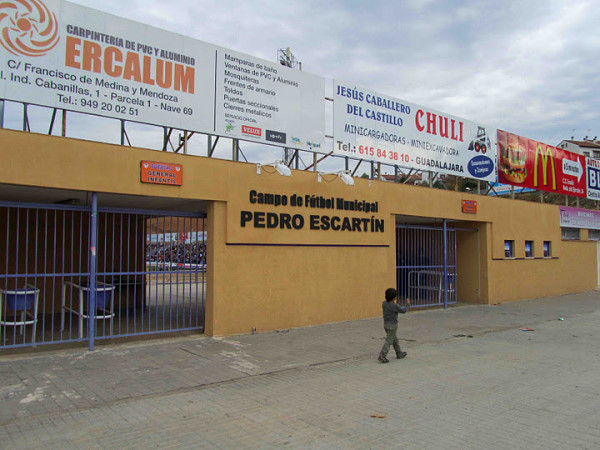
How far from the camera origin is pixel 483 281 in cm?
1622

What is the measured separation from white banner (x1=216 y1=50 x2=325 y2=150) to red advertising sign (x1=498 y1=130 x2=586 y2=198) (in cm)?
882

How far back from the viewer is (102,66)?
8461mm

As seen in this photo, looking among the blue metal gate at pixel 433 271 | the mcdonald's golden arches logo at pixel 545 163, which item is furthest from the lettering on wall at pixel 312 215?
the mcdonald's golden arches logo at pixel 545 163

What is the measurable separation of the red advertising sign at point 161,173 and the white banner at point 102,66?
2.86 ft

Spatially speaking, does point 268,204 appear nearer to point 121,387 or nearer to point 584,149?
point 121,387

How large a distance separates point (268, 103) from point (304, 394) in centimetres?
670

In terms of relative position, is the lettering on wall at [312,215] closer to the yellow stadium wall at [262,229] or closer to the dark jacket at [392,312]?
the yellow stadium wall at [262,229]

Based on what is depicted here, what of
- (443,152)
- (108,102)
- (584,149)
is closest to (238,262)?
(108,102)

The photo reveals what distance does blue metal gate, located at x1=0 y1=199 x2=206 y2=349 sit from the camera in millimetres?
8586


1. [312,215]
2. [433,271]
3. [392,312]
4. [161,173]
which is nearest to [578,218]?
[433,271]

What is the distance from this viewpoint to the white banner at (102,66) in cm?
773

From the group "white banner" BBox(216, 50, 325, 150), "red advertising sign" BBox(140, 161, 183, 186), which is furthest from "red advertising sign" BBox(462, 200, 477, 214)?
"red advertising sign" BBox(140, 161, 183, 186)

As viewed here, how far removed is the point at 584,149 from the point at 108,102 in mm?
80018

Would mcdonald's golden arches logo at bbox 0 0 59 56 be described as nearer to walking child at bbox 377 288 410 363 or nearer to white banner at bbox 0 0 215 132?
white banner at bbox 0 0 215 132
